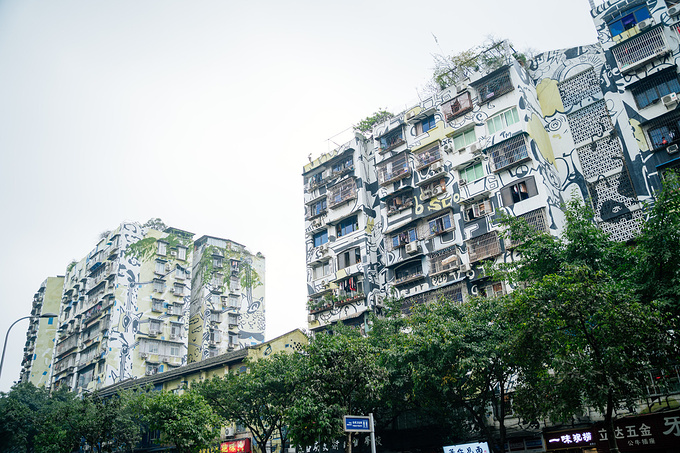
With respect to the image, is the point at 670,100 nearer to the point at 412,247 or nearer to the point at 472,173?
the point at 472,173

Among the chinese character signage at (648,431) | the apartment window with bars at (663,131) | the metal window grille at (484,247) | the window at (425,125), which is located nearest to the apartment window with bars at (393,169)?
Answer: the window at (425,125)

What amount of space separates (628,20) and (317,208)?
2384cm

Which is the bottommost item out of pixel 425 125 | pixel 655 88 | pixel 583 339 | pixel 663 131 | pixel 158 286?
pixel 583 339

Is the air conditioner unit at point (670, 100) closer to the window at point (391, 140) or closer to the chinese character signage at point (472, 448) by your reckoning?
the window at point (391, 140)

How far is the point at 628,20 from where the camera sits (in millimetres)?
26312

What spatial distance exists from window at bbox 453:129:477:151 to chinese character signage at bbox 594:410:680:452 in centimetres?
1828

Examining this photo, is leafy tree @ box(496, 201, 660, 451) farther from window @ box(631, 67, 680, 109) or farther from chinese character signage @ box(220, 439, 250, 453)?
chinese character signage @ box(220, 439, 250, 453)

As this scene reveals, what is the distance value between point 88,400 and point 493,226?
27698 millimetres

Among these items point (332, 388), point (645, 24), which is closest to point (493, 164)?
point (645, 24)

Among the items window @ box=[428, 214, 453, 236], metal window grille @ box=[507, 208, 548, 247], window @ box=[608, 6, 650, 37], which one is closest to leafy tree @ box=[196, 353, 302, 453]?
window @ box=[428, 214, 453, 236]

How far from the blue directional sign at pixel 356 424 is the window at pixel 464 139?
69.3 feet

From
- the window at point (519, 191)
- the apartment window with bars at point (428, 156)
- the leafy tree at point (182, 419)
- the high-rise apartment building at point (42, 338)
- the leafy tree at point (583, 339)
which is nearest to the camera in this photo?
the leafy tree at point (583, 339)

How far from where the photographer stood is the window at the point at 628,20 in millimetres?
26016

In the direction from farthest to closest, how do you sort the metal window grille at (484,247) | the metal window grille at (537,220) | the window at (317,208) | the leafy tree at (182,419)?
1. the window at (317,208)
2. the metal window grille at (484,247)
3. the metal window grille at (537,220)
4. the leafy tree at (182,419)
